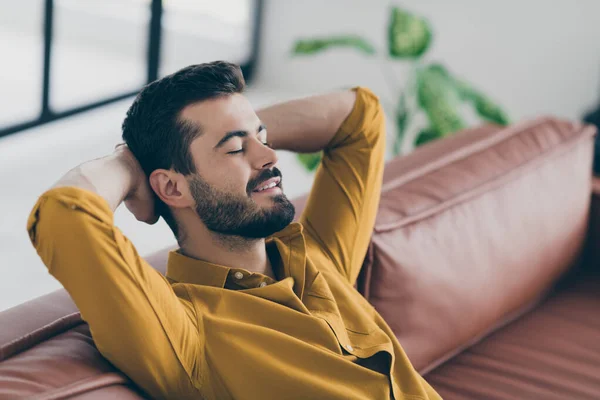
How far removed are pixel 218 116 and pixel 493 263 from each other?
87 cm

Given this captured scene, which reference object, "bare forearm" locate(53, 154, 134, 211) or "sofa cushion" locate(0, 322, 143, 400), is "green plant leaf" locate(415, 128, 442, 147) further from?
"sofa cushion" locate(0, 322, 143, 400)

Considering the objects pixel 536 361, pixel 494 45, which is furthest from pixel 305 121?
pixel 494 45

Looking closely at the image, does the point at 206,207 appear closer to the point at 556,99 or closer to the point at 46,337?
the point at 46,337

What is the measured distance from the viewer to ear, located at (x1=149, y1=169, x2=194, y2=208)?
142 cm

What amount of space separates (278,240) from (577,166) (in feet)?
3.53

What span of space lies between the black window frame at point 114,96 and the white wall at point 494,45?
0.76 ft

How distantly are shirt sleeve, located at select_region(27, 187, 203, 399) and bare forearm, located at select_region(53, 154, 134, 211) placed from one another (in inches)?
1.6

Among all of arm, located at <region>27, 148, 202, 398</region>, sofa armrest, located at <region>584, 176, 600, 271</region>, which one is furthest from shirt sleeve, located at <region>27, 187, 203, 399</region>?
sofa armrest, located at <region>584, 176, 600, 271</region>

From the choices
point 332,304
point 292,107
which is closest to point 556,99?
point 292,107

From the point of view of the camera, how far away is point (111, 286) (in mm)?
1195

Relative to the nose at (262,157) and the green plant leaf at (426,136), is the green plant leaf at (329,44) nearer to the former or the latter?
the green plant leaf at (426,136)

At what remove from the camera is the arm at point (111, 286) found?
118cm

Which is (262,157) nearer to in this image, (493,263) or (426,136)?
(493,263)

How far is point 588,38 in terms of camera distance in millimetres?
3707
